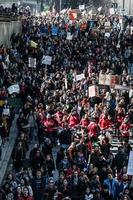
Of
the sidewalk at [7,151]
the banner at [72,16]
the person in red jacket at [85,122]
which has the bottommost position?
the sidewalk at [7,151]

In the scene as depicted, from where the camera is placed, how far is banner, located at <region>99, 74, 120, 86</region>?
30.8 m

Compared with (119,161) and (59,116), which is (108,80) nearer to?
(59,116)

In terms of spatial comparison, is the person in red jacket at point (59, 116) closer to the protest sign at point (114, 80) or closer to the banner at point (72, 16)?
the protest sign at point (114, 80)

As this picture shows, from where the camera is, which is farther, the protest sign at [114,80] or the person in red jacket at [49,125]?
the protest sign at [114,80]

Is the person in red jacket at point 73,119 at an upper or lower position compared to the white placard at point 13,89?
lower

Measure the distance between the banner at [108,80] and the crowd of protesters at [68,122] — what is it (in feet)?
0.92

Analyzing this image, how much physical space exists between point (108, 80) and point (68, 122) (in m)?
6.31

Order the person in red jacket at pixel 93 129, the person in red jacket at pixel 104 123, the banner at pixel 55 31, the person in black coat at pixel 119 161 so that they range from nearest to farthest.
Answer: the person in black coat at pixel 119 161, the person in red jacket at pixel 93 129, the person in red jacket at pixel 104 123, the banner at pixel 55 31

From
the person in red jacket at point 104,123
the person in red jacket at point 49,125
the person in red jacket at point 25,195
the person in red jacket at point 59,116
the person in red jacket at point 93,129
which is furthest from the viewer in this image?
the person in red jacket at point 59,116

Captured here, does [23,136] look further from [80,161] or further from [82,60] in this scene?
[82,60]

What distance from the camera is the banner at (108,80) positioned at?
30.8m

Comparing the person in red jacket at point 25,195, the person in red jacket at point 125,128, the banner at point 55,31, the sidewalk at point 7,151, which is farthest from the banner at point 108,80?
the banner at point 55,31

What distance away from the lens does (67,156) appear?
70.8 ft

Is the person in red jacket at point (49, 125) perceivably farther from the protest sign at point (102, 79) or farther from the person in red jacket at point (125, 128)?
the protest sign at point (102, 79)
